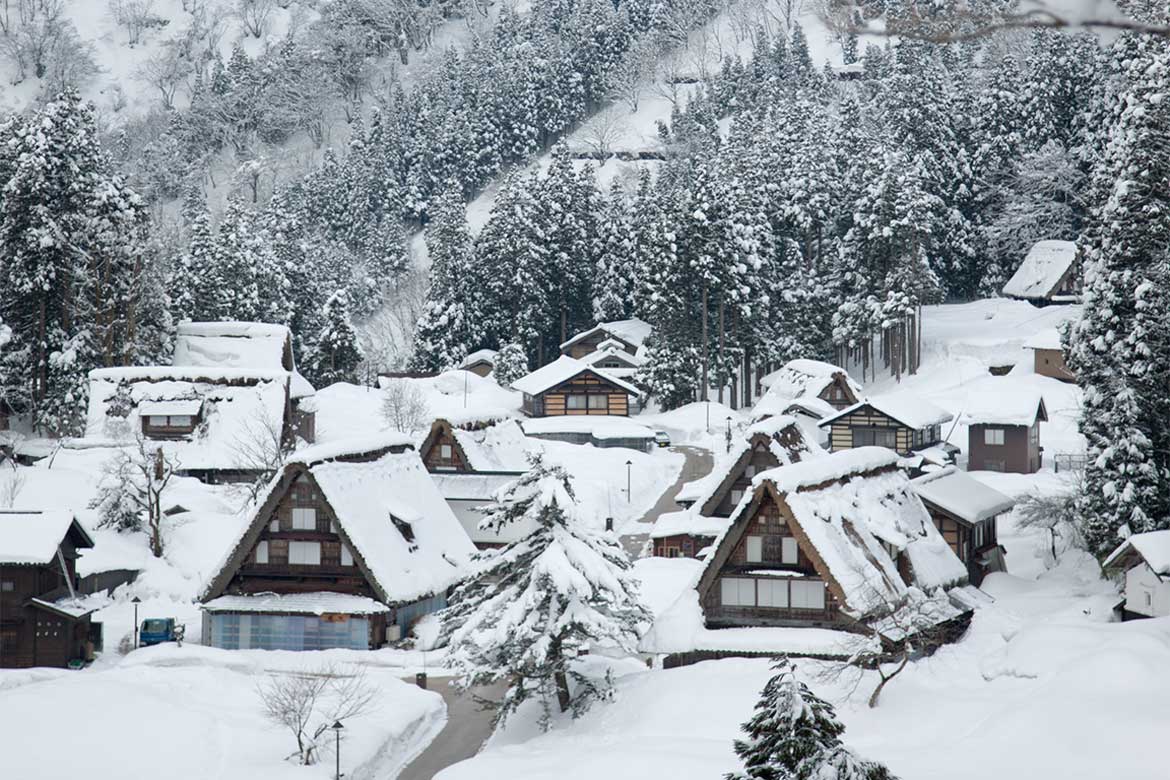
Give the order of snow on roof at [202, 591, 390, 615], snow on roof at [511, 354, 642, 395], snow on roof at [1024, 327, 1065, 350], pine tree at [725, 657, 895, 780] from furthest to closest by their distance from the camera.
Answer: snow on roof at [511, 354, 642, 395], snow on roof at [1024, 327, 1065, 350], snow on roof at [202, 591, 390, 615], pine tree at [725, 657, 895, 780]

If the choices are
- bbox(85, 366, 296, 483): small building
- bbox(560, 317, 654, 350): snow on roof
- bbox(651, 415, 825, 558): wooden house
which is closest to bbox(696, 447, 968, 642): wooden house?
bbox(651, 415, 825, 558): wooden house

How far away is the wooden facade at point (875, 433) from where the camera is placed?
58250 mm

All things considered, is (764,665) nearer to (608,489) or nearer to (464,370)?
(608,489)

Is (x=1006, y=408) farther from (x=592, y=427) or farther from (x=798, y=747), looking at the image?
(x=798, y=747)

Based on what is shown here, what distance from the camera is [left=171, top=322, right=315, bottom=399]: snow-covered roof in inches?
2554

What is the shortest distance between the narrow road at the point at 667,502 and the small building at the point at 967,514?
1092 centimetres

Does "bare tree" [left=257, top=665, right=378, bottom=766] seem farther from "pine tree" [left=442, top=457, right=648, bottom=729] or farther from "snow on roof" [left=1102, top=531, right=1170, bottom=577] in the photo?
"snow on roof" [left=1102, top=531, right=1170, bottom=577]

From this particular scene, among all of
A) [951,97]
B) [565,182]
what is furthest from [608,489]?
[951,97]

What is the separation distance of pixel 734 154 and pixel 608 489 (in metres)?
38.9

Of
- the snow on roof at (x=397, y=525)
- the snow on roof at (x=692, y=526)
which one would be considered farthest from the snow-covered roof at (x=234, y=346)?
the snow on roof at (x=692, y=526)

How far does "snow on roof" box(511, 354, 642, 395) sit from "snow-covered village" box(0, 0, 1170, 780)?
0.34 metres

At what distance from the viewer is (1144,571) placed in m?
33.6

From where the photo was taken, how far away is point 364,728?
28.0 m

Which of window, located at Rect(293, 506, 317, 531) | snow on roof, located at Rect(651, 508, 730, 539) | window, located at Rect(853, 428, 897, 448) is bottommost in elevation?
snow on roof, located at Rect(651, 508, 730, 539)
